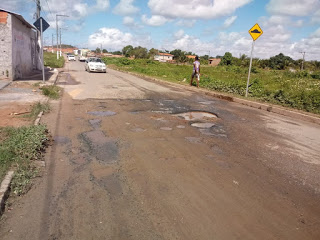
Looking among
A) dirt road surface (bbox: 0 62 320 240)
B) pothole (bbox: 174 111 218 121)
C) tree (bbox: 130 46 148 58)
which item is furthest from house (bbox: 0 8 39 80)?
tree (bbox: 130 46 148 58)

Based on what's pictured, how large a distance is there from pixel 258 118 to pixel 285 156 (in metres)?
3.77

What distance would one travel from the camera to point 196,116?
28.5 ft

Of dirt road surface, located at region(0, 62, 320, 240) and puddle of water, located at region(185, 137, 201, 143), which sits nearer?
dirt road surface, located at region(0, 62, 320, 240)

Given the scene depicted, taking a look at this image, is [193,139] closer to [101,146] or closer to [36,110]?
[101,146]

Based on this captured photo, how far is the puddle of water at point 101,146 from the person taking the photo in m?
4.84

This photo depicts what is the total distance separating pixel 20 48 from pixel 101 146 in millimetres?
14780

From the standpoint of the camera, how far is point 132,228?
2.91 m

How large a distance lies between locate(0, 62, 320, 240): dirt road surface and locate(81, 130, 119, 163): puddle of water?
0.02m

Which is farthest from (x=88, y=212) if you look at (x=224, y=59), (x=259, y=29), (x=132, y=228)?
(x=224, y=59)

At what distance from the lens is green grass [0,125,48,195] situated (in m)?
3.73

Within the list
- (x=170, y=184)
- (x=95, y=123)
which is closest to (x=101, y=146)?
(x=95, y=123)

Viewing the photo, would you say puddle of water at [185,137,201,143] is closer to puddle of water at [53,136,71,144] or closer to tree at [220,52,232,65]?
puddle of water at [53,136,71,144]

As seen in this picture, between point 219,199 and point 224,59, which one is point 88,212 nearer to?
point 219,199

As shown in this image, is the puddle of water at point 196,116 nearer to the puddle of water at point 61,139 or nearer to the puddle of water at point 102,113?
the puddle of water at point 102,113
